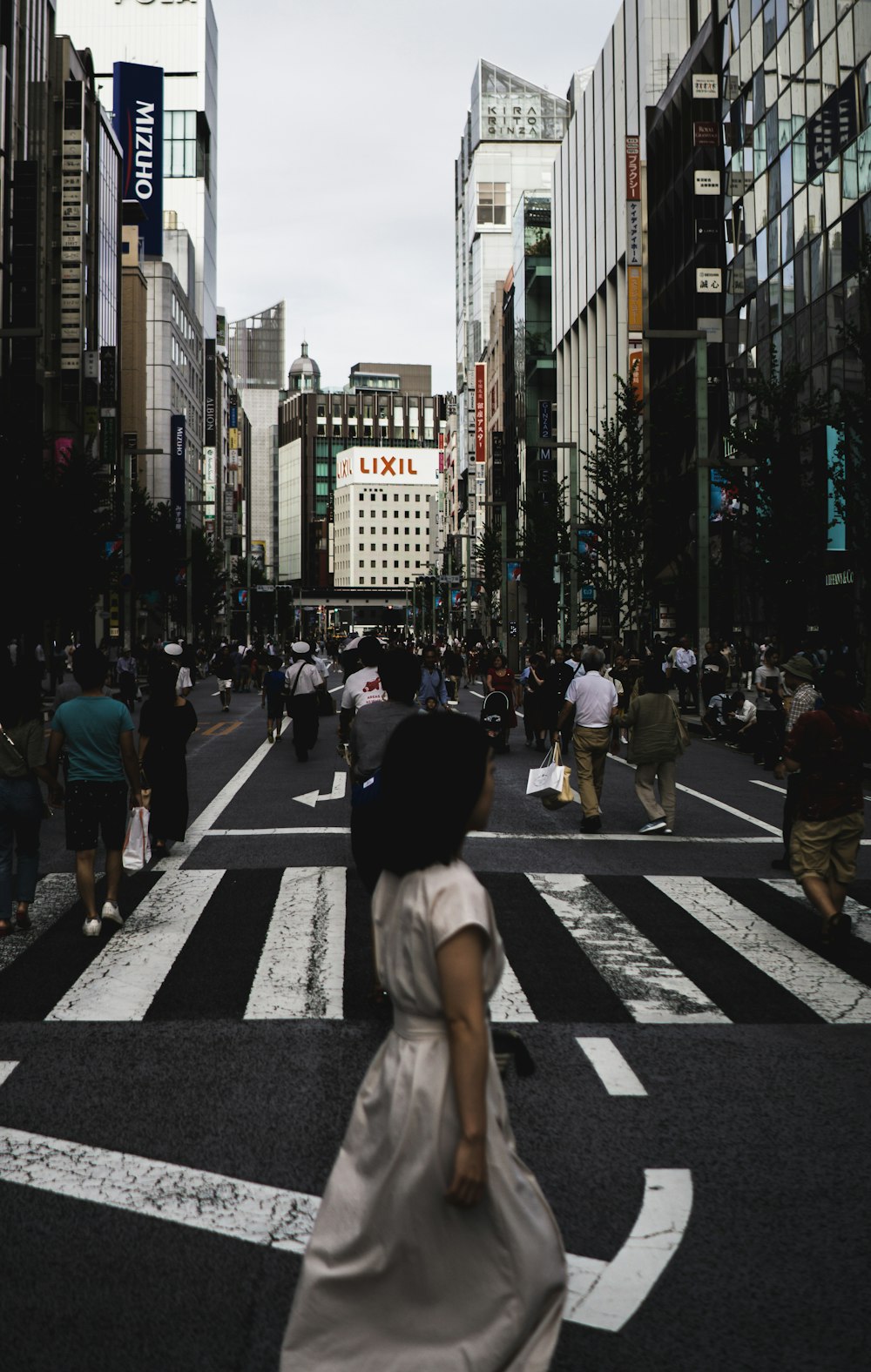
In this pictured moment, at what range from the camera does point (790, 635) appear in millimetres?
34938

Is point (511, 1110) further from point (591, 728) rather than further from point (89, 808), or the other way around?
point (591, 728)

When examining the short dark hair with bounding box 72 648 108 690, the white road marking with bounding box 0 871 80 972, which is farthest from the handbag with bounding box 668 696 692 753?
the short dark hair with bounding box 72 648 108 690

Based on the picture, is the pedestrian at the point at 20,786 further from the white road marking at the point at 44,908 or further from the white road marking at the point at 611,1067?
the white road marking at the point at 611,1067

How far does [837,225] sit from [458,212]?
464 ft

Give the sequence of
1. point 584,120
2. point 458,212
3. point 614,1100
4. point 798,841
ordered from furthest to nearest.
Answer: point 458,212, point 584,120, point 798,841, point 614,1100

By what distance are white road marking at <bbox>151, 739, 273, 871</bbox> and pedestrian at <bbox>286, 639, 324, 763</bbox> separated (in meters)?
0.74

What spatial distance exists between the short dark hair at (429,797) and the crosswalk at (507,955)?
4.16 metres

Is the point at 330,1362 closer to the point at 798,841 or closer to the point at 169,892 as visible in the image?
the point at 798,841

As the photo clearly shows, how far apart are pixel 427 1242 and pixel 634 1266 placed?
1.49 metres

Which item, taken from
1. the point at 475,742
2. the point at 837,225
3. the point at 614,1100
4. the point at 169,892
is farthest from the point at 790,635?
the point at 475,742

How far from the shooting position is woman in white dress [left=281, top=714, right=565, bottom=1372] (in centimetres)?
302

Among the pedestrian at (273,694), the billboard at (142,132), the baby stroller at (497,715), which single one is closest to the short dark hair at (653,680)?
the baby stroller at (497,715)

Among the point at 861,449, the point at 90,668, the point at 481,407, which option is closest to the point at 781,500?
the point at 861,449

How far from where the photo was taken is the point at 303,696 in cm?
2345
